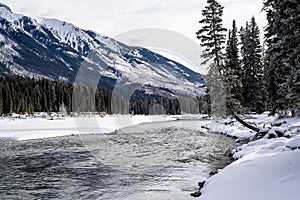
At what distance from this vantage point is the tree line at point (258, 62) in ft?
46.0

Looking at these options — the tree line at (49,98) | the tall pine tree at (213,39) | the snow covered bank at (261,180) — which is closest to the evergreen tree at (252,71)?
the tall pine tree at (213,39)

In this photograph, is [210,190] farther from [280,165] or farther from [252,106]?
[252,106]

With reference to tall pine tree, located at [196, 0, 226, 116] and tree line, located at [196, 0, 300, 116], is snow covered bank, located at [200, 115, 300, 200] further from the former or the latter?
tall pine tree, located at [196, 0, 226, 116]

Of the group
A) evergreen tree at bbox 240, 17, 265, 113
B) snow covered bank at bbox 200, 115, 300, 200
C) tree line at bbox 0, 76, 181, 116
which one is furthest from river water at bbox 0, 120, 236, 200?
tree line at bbox 0, 76, 181, 116

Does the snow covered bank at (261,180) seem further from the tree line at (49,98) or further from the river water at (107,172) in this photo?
the tree line at (49,98)

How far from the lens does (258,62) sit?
175ft

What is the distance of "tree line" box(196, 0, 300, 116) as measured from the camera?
14.0 metres

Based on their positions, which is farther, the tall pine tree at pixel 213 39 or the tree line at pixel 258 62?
the tall pine tree at pixel 213 39

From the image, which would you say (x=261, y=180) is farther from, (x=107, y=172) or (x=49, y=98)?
(x=49, y=98)

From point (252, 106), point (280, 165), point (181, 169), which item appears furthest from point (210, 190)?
point (252, 106)

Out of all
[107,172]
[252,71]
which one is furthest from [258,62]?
[107,172]

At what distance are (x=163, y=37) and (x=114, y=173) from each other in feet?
64.4

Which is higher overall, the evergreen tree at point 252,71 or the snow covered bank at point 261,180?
the evergreen tree at point 252,71

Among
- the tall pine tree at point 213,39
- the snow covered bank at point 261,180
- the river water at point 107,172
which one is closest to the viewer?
the snow covered bank at point 261,180
